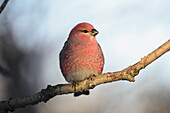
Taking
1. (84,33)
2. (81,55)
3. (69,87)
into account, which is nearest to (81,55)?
(81,55)

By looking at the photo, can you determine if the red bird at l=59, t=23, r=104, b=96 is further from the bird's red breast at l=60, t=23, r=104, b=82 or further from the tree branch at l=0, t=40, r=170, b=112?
the tree branch at l=0, t=40, r=170, b=112

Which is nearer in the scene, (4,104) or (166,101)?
(4,104)

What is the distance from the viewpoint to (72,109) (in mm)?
8086

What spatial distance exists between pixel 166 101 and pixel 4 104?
4.91 metres

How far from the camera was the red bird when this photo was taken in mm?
3711

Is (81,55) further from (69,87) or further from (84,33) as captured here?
(69,87)

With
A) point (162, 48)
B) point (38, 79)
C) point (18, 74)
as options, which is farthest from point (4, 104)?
point (38, 79)

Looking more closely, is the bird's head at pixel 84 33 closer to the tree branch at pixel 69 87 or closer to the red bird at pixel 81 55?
the red bird at pixel 81 55

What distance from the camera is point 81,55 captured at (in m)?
3.75

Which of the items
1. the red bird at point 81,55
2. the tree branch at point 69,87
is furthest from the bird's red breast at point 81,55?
the tree branch at point 69,87

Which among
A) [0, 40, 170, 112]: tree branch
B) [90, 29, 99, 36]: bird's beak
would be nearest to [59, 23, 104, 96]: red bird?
[90, 29, 99, 36]: bird's beak

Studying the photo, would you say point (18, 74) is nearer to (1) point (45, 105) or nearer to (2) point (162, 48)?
(1) point (45, 105)

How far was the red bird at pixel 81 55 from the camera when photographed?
371 centimetres

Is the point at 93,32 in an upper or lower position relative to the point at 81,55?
upper
